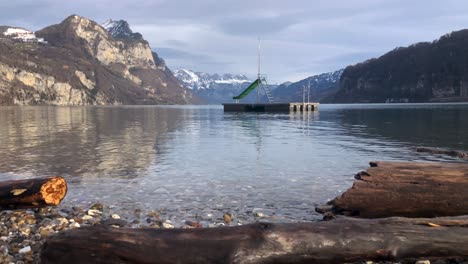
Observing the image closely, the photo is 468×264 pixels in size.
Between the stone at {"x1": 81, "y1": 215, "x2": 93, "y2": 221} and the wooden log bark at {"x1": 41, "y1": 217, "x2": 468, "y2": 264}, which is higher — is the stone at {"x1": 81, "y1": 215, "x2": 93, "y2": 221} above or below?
below

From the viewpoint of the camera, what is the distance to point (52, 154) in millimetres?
24781

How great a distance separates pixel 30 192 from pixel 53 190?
0.59 meters

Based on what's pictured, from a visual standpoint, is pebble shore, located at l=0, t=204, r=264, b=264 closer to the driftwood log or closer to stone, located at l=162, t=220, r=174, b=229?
stone, located at l=162, t=220, r=174, b=229

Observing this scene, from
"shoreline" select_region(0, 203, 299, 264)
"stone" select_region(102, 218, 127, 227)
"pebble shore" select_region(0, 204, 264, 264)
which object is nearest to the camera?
"pebble shore" select_region(0, 204, 264, 264)

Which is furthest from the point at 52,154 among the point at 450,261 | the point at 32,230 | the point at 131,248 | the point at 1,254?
the point at 450,261

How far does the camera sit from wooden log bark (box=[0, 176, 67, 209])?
36.5 ft

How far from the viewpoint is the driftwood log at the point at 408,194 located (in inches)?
374

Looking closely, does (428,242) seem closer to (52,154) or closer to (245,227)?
(245,227)

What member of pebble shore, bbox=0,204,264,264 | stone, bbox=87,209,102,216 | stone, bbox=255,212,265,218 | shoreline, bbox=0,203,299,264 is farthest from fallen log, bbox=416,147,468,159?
stone, bbox=87,209,102,216

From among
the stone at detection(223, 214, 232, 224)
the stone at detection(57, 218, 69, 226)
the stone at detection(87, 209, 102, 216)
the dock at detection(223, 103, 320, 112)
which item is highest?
the dock at detection(223, 103, 320, 112)

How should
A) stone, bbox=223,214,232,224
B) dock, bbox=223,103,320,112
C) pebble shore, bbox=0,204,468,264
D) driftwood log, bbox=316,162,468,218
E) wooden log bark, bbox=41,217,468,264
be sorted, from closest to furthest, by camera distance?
wooden log bark, bbox=41,217,468,264 < pebble shore, bbox=0,204,468,264 < driftwood log, bbox=316,162,468,218 < stone, bbox=223,214,232,224 < dock, bbox=223,103,320,112

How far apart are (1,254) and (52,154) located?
18106 millimetres

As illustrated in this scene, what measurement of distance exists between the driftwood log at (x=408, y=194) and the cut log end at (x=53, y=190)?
25.2ft

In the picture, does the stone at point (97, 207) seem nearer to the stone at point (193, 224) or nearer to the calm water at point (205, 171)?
the calm water at point (205, 171)
